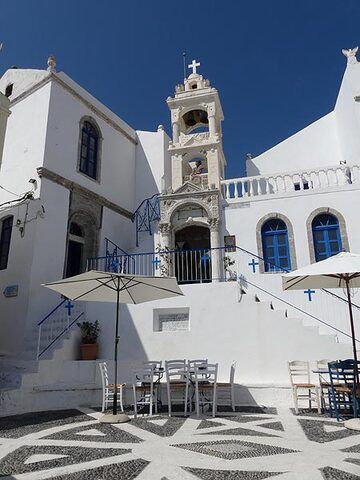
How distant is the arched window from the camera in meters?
10.9

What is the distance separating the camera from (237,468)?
3.76 m

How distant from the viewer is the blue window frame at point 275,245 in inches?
449

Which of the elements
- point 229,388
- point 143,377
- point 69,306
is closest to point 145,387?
point 143,377

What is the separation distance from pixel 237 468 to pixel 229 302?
5174 mm

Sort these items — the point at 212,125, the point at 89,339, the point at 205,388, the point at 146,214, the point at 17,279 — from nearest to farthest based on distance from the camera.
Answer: the point at 205,388 < the point at 89,339 < the point at 17,279 < the point at 212,125 < the point at 146,214

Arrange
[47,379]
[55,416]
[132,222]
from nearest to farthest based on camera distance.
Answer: [55,416] → [47,379] → [132,222]

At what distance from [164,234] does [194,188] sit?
188cm

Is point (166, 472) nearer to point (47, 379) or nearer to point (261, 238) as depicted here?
point (47, 379)

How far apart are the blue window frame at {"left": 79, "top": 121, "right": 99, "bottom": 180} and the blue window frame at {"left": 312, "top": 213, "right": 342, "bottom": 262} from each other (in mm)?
7626

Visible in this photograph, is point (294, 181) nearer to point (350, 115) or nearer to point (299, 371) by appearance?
point (350, 115)

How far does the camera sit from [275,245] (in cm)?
1170

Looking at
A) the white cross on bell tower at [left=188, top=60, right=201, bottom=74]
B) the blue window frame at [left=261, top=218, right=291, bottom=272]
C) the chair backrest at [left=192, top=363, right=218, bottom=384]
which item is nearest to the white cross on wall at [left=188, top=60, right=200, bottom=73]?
the white cross on bell tower at [left=188, top=60, right=201, bottom=74]

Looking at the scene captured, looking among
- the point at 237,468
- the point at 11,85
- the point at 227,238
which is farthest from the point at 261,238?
the point at 11,85

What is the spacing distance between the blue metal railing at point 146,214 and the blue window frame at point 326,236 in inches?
216
